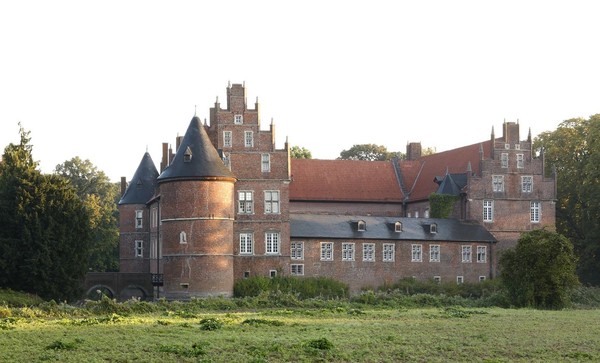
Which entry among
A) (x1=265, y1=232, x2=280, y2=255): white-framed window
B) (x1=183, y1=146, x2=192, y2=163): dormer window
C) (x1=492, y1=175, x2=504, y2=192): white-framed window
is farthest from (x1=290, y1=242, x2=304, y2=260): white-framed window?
(x1=492, y1=175, x2=504, y2=192): white-framed window

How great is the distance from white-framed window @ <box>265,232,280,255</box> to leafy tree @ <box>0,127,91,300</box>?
10.9 m

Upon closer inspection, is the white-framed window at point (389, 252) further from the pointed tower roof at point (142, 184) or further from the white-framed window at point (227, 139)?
the pointed tower roof at point (142, 184)

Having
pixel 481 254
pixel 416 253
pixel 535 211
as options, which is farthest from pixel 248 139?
pixel 535 211

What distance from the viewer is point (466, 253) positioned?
6569 centimetres

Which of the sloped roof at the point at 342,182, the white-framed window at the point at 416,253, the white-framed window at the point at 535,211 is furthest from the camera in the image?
the sloped roof at the point at 342,182

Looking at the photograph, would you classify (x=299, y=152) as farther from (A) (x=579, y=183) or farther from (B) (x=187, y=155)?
(B) (x=187, y=155)

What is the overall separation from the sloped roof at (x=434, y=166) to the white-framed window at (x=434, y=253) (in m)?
6.45

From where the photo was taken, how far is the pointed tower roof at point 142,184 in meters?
68.4

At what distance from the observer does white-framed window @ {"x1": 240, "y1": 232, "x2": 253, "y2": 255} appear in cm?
6003

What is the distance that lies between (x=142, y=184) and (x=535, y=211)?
25.0 meters

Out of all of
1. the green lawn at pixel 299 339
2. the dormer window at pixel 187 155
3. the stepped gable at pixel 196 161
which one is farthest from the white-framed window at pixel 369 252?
the green lawn at pixel 299 339

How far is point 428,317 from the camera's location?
39.0 metres

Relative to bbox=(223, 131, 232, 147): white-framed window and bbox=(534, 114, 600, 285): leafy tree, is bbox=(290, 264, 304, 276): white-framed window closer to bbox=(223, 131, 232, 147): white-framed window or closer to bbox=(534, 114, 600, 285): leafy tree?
bbox=(223, 131, 232, 147): white-framed window

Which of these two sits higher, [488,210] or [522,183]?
[522,183]
